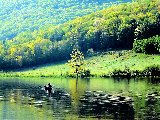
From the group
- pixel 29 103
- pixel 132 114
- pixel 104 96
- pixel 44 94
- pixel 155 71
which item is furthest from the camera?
pixel 155 71

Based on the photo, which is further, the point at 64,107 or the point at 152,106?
the point at 64,107

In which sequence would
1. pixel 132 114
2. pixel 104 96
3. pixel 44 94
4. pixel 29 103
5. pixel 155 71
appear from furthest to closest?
1. pixel 155 71
2. pixel 44 94
3. pixel 104 96
4. pixel 29 103
5. pixel 132 114

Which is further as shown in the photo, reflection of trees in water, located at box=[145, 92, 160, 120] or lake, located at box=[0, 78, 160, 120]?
lake, located at box=[0, 78, 160, 120]

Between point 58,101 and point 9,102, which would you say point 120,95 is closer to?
point 58,101

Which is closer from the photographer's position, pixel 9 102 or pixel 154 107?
pixel 154 107

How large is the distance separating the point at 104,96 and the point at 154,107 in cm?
2434

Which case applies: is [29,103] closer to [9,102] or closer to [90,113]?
[9,102]

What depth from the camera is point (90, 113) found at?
8194 centimetres

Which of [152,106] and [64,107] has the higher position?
[152,106]

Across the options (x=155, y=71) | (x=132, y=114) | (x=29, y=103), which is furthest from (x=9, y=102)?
(x=155, y=71)

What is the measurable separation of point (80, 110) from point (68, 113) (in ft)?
14.5

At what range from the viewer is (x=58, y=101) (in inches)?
4063

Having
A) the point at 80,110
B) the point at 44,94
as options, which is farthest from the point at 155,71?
the point at 80,110

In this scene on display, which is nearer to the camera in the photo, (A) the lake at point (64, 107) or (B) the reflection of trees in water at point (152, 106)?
(B) the reflection of trees in water at point (152, 106)
